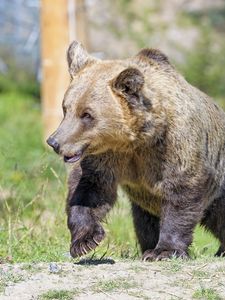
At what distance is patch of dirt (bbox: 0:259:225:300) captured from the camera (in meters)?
5.44

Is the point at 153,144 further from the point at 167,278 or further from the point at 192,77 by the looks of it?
the point at 192,77

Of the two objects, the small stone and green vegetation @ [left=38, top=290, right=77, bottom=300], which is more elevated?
the small stone

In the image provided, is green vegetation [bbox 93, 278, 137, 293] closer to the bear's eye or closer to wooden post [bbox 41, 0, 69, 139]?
the bear's eye

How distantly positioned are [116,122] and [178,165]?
572 mm

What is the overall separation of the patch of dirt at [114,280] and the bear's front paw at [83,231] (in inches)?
13.1

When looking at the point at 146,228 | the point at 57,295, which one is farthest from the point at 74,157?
the point at 146,228

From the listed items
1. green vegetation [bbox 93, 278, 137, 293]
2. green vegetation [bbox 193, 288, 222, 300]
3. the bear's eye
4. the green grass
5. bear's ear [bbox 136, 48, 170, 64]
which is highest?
bear's ear [bbox 136, 48, 170, 64]

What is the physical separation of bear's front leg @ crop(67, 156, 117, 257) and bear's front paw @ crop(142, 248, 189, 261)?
1.14 feet

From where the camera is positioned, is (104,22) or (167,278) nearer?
(167,278)

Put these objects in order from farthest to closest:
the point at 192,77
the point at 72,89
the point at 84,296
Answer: the point at 192,77 → the point at 72,89 → the point at 84,296

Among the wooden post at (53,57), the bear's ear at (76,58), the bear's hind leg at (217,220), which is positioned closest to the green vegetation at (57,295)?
the bear's ear at (76,58)

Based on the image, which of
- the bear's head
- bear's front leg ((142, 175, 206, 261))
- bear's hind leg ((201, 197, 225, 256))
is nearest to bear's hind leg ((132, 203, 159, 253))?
bear's hind leg ((201, 197, 225, 256))

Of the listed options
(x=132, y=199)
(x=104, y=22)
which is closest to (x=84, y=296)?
(x=132, y=199)

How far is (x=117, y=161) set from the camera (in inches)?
267
